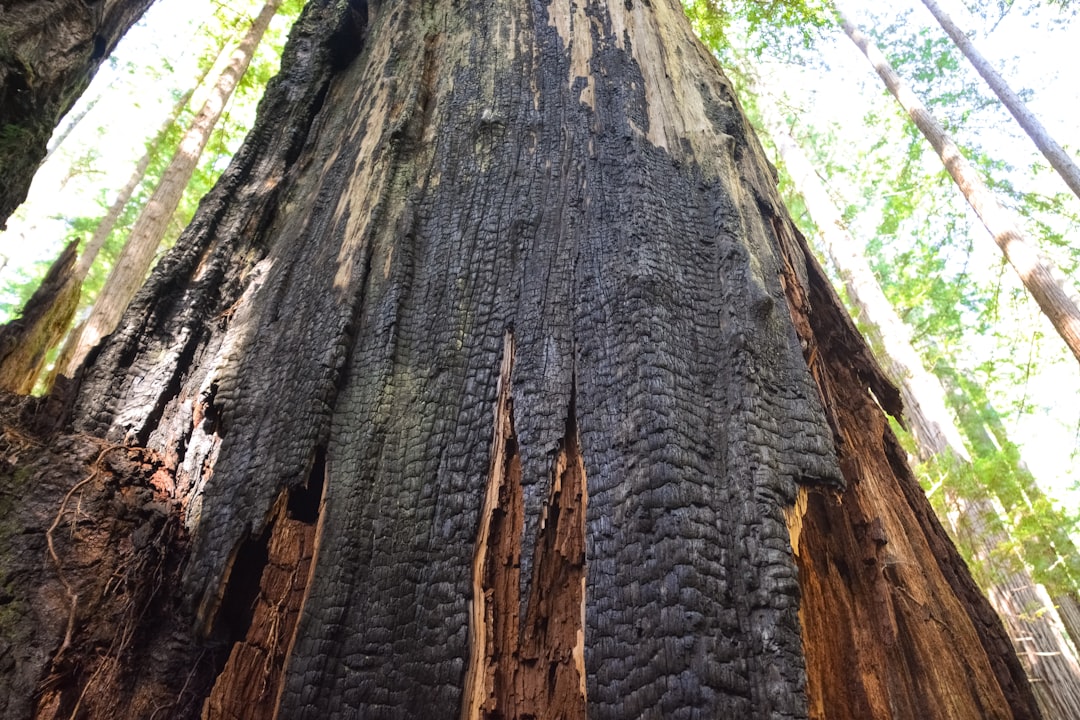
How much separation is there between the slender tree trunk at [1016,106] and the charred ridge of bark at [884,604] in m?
8.95

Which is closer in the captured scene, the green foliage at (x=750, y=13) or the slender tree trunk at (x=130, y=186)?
the green foliage at (x=750, y=13)

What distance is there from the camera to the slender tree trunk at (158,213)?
20.3 ft

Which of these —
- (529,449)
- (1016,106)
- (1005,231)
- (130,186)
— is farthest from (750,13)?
(130,186)

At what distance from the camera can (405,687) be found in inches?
39.2

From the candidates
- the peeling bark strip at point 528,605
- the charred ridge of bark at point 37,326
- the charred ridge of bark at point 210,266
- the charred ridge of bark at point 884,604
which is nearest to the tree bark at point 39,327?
the charred ridge of bark at point 37,326

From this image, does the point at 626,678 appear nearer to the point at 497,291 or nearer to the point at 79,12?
the point at 497,291

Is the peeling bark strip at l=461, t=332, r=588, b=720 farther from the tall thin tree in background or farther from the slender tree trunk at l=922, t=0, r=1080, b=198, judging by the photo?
the slender tree trunk at l=922, t=0, r=1080, b=198

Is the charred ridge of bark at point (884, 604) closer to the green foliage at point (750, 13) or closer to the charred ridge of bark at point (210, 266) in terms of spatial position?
the charred ridge of bark at point (210, 266)

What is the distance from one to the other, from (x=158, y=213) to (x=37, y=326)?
18.8ft

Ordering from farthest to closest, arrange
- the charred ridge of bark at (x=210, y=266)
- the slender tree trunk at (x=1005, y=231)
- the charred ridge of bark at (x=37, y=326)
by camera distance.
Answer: the slender tree trunk at (x=1005, y=231) → the charred ridge of bark at (x=37, y=326) → the charred ridge of bark at (x=210, y=266)

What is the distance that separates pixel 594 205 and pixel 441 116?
67cm

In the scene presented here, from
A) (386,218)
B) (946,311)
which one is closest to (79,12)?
(386,218)

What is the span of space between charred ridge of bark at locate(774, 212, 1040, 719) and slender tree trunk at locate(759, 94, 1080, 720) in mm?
6334

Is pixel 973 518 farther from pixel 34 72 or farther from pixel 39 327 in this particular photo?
pixel 34 72
